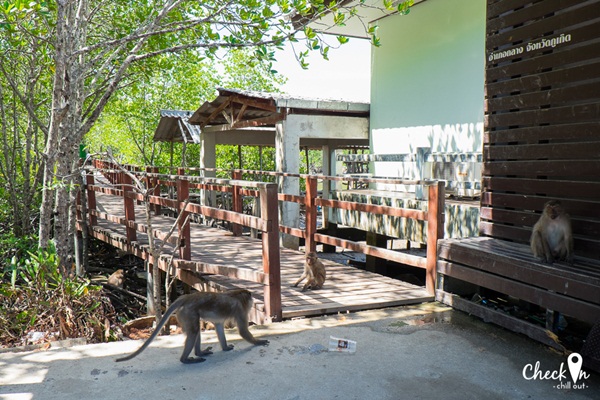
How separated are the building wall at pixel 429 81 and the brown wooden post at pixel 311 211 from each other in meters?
2.15

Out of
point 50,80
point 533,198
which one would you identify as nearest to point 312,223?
point 533,198

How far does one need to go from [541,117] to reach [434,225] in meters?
1.61

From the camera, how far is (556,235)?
177 inches

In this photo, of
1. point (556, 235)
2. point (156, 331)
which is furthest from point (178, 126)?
point (556, 235)

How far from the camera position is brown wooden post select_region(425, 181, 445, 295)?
5863mm

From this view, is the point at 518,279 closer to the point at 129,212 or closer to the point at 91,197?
the point at 129,212

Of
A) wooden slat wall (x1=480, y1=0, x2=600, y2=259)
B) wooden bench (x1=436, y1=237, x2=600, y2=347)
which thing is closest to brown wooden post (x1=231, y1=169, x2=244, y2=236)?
wooden bench (x1=436, y1=237, x2=600, y2=347)

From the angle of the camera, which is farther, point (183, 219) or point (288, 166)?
point (288, 166)

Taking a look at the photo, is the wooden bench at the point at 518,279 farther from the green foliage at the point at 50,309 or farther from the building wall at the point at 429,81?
the green foliage at the point at 50,309

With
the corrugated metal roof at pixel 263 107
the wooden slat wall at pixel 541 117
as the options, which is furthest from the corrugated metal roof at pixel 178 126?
the wooden slat wall at pixel 541 117

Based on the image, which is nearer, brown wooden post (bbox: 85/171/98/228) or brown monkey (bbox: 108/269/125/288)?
brown monkey (bbox: 108/269/125/288)

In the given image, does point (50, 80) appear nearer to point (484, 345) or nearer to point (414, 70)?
point (414, 70)

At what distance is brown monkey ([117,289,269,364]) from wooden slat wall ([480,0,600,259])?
9.77 ft

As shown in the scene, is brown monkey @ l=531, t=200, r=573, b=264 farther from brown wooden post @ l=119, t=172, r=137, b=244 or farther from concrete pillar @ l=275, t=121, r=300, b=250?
concrete pillar @ l=275, t=121, r=300, b=250
